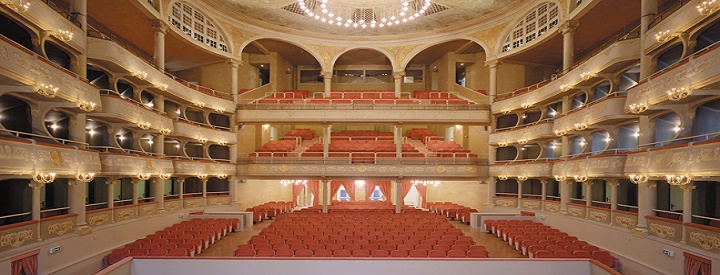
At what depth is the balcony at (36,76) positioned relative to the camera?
745 centimetres

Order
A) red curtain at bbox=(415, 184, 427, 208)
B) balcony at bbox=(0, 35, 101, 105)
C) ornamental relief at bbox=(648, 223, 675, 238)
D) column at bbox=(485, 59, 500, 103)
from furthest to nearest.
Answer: red curtain at bbox=(415, 184, 427, 208)
column at bbox=(485, 59, 500, 103)
ornamental relief at bbox=(648, 223, 675, 238)
balcony at bbox=(0, 35, 101, 105)

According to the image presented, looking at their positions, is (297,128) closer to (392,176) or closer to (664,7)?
(392,176)

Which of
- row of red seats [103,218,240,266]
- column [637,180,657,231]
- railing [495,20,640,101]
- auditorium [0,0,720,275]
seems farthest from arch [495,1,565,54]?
row of red seats [103,218,240,266]

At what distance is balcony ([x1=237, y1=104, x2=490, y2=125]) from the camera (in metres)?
20.1

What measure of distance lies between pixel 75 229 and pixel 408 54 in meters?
17.9

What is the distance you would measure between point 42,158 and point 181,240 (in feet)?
13.8

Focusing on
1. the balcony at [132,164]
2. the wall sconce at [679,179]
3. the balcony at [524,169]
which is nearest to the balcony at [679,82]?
the wall sconce at [679,179]

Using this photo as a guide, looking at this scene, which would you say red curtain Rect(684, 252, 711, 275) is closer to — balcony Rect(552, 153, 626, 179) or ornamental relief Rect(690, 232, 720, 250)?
ornamental relief Rect(690, 232, 720, 250)

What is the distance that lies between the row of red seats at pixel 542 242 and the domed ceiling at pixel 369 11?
408 inches

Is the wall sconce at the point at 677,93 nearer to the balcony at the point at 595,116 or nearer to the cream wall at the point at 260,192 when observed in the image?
the balcony at the point at 595,116

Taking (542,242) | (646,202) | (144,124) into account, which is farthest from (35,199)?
(646,202)

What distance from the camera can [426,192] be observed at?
24969mm

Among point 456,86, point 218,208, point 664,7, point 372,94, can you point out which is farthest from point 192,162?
point 664,7

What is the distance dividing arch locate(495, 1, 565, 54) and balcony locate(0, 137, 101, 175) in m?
17.6
